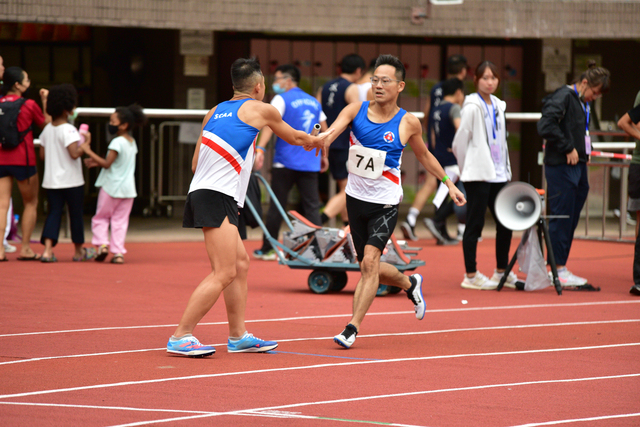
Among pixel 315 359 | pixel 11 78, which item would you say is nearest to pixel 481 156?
pixel 315 359

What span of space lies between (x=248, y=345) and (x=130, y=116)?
17.9 feet

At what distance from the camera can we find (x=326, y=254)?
8.97m

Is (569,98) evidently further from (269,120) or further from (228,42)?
(228,42)

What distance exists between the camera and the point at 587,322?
7734 mm

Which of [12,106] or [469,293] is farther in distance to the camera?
[12,106]

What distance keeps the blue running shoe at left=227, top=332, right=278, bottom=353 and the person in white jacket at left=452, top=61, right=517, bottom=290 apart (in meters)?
3.69

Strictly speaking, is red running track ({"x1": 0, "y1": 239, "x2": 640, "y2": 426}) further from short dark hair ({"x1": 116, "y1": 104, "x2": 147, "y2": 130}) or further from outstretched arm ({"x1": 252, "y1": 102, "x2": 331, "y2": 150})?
short dark hair ({"x1": 116, "y1": 104, "x2": 147, "y2": 130})

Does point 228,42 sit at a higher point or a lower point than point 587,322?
higher

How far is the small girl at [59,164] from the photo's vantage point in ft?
35.3

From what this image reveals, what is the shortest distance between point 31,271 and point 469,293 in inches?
182

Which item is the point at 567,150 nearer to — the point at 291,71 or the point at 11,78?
the point at 291,71

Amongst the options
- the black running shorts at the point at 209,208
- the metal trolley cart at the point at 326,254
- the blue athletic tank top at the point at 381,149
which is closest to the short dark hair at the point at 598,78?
the metal trolley cart at the point at 326,254

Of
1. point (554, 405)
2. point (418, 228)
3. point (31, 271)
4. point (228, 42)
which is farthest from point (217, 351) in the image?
point (228, 42)

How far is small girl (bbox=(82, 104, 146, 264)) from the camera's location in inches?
430
